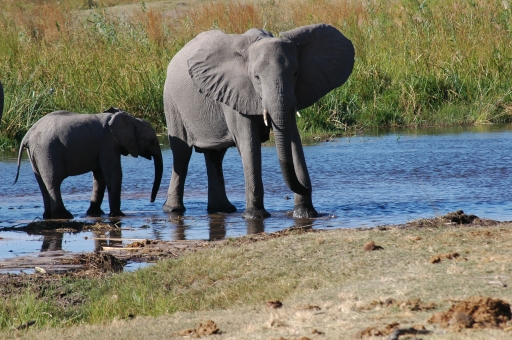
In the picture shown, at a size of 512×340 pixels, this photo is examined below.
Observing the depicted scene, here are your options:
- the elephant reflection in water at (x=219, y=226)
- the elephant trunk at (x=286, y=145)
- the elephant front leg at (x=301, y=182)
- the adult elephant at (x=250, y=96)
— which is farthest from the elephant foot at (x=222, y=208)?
the elephant trunk at (x=286, y=145)

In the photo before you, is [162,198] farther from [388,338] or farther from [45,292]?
[388,338]

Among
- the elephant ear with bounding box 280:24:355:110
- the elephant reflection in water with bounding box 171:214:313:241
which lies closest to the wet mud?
the elephant reflection in water with bounding box 171:214:313:241

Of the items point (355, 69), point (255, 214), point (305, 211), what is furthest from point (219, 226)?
point (355, 69)

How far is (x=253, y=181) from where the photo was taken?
1016 centimetres

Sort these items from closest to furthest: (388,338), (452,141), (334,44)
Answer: (388,338) < (334,44) < (452,141)

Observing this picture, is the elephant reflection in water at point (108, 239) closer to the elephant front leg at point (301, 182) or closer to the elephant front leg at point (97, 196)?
the elephant front leg at point (97, 196)

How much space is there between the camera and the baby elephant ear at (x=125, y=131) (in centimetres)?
1114

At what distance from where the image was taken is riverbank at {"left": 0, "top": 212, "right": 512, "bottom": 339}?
4820mm

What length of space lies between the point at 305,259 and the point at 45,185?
4.68 metres

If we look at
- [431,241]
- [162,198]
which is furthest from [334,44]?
[431,241]

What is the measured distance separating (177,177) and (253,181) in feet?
4.63

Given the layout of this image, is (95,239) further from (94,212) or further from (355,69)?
(355,69)

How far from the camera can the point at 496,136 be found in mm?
15109

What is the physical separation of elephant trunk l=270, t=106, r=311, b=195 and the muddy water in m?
0.43
